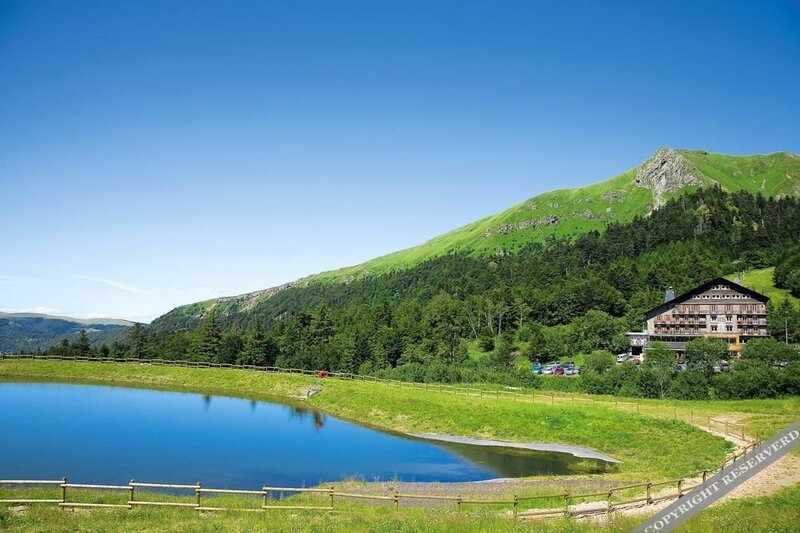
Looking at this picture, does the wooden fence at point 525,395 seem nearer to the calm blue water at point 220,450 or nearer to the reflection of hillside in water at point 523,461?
the reflection of hillside in water at point 523,461

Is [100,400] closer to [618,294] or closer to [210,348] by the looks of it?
[210,348]

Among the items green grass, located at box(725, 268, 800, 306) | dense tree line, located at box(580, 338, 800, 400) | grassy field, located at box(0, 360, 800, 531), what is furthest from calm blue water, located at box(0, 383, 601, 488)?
green grass, located at box(725, 268, 800, 306)

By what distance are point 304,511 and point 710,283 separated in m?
142

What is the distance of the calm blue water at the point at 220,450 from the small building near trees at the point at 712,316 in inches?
3680

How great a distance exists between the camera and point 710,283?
143 meters

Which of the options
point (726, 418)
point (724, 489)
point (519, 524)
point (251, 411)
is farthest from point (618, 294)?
point (519, 524)

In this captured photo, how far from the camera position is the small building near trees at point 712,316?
140m

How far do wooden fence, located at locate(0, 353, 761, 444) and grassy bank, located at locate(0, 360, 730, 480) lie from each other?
3341 millimetres

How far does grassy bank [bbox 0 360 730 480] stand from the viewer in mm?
55406

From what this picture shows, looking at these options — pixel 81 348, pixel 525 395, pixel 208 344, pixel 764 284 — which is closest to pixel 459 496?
pixel 525 395

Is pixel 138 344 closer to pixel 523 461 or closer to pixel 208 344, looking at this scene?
pixel 208 344

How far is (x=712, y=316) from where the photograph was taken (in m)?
143

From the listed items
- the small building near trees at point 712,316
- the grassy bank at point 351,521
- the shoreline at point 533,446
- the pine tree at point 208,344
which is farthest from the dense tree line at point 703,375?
the pine tree at point 208,344

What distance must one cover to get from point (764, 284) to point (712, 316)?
151 feet
